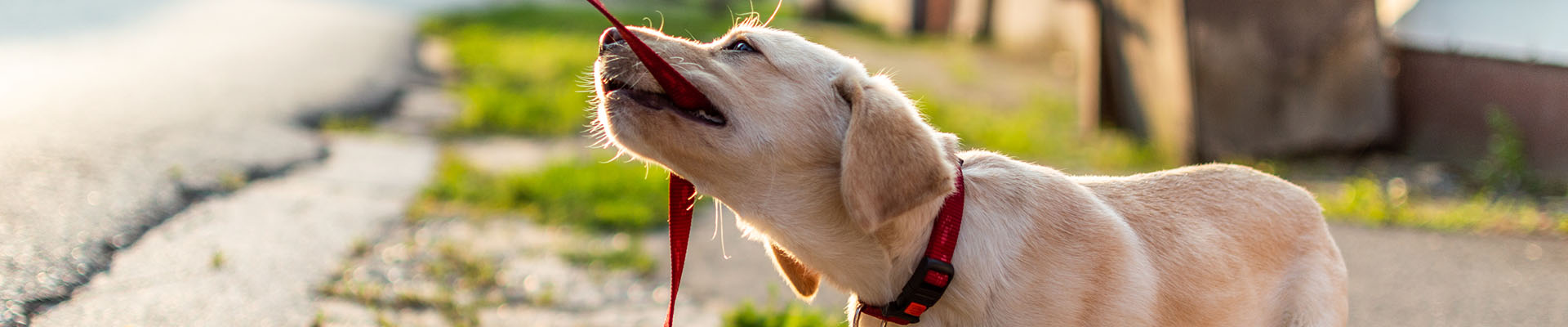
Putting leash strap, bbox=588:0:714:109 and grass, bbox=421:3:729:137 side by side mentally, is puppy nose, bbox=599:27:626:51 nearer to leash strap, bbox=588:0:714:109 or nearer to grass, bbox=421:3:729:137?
leash strap, bbox=588:0:714:109

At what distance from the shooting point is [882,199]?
2.35 meters

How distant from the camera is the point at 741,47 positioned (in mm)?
2670

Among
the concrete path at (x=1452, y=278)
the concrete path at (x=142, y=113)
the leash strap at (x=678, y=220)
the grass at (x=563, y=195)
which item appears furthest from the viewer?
the grass at (x=563, y=195)

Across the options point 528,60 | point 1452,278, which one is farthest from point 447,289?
point 528,60

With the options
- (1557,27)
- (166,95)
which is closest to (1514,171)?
(1557,27)

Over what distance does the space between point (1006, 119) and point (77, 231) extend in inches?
236

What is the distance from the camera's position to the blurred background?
12.7ft

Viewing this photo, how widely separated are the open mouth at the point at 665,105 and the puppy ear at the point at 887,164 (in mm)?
299

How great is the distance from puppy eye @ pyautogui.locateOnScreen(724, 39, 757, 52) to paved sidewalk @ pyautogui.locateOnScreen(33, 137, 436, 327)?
1717 mm

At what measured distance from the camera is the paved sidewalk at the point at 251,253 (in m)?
3.27

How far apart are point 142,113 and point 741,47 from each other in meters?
4.35

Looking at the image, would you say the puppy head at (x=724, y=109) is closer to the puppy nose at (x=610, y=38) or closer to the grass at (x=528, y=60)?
the puppy nose at (x=610, y=38)

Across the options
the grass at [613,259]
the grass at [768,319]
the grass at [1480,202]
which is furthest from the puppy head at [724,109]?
the grass at [1480,202]

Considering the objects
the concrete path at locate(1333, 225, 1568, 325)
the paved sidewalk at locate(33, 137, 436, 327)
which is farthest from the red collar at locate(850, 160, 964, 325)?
the concrete path at locate(1333, 225, 1568, 325)
